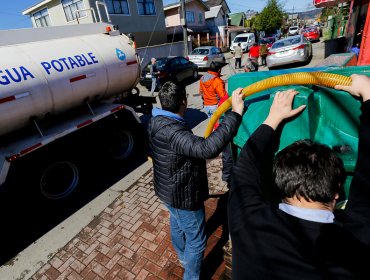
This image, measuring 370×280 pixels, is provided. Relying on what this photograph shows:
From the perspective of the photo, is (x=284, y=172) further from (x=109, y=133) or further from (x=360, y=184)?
(x=109, y=133)

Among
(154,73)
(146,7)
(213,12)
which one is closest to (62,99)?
(154,73)

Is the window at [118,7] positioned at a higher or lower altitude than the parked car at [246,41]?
higher

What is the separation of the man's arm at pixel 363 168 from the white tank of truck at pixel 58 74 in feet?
14.0

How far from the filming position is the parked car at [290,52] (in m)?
12.8

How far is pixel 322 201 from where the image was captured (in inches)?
44.8

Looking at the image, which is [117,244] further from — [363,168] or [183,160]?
[363,168]

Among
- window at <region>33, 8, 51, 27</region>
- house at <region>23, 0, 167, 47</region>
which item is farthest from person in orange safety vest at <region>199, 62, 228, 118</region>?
window at <region>33, 8, 51, 27</region>

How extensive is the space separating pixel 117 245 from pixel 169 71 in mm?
10108

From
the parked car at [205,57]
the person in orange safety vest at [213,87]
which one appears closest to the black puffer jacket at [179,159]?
the person in orange safety vest at [213,87]

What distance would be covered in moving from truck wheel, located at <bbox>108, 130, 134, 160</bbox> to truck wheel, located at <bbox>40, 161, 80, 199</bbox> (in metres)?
1.05

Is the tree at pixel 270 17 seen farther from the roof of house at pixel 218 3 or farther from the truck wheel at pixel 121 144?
the truck wheel at pixel 121 144

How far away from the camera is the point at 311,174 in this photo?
1172 mm

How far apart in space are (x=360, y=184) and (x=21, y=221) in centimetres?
488

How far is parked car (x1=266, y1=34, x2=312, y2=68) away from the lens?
42.1 ft
